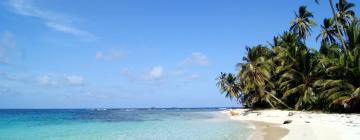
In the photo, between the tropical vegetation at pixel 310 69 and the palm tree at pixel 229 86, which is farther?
the palm tree at pixel 229 86

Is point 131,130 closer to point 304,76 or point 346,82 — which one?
point 346,82

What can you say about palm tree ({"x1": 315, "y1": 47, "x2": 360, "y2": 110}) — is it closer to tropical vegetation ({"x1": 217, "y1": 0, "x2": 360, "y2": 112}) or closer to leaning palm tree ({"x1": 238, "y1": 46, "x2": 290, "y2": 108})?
tropical vegetation ({"x1": 217, "y1": 0, "x2": 360, "y2": 112})

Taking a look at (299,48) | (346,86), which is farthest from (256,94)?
(346,86)

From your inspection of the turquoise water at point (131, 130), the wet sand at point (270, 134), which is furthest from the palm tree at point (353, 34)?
the wet sand at point (270, 134)

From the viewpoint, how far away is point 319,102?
101 ft

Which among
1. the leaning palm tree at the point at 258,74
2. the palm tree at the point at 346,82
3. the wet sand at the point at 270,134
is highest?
the leaning palm tree at the point at 258,74

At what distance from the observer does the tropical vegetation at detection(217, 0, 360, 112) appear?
2519 centimetres

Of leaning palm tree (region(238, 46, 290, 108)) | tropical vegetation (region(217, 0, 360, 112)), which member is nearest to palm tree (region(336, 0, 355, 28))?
tropical vegetation (region(217, 0, 360, 112))

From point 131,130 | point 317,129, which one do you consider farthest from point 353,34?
point 131,130

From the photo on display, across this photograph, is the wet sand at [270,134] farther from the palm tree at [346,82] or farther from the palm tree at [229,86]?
the palm tree at [229,86]

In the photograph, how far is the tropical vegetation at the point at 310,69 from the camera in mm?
25188

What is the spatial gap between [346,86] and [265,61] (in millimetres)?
17173

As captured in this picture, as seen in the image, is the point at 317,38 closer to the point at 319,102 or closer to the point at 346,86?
the point at 319,102

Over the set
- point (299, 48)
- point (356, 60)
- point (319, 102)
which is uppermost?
point (299, 48)
